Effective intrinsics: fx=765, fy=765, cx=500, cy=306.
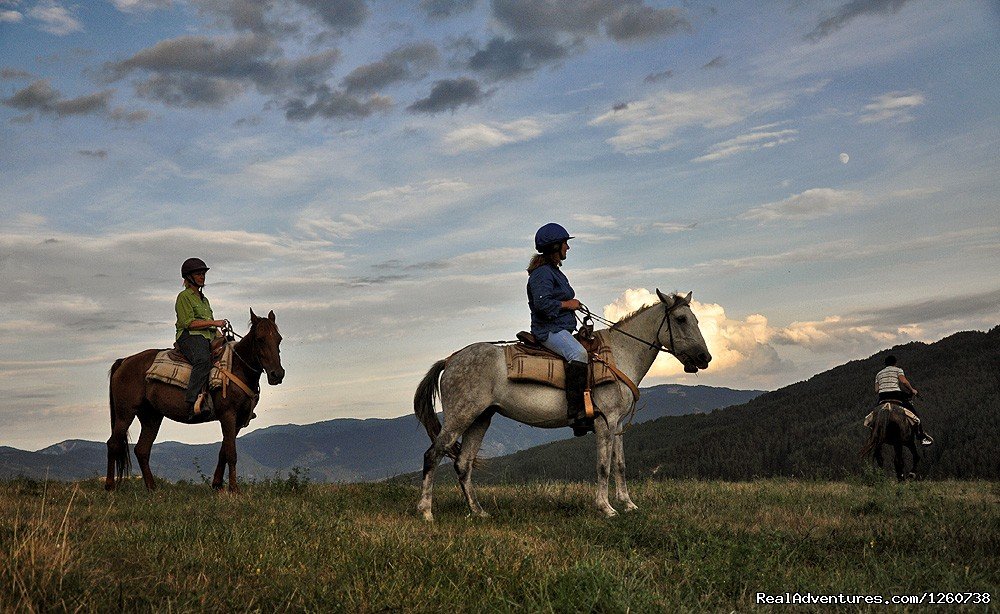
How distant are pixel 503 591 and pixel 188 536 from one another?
3.59 metres

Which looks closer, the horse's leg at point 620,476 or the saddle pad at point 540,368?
the saddle pad at point 540,368

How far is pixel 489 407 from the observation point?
37.4ft

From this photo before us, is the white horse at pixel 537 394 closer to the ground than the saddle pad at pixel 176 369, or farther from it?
closer to the ground

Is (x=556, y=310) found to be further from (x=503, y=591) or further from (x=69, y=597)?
(x=69, y=597)

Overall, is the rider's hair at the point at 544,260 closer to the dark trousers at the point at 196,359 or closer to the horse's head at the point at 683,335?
the horse's head at the point at 683,335

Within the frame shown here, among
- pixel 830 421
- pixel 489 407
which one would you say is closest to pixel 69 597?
pixel 489 407

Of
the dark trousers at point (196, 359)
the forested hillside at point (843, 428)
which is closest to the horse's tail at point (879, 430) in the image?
the dark trousers at point (196, 359)

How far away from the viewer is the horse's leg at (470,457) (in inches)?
439

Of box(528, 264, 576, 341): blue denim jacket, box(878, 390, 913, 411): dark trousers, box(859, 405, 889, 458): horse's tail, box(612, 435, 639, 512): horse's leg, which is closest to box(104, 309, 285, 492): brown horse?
box(528, 264, 576, 341): blue denim jacket

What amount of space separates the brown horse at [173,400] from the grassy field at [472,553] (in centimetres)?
151

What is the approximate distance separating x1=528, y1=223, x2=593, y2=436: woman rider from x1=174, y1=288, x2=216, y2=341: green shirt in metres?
6.18

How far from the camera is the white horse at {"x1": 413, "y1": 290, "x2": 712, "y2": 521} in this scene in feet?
36.6

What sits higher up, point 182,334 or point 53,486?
point 182,334

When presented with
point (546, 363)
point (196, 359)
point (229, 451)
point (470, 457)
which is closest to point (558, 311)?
point (546, 363)
